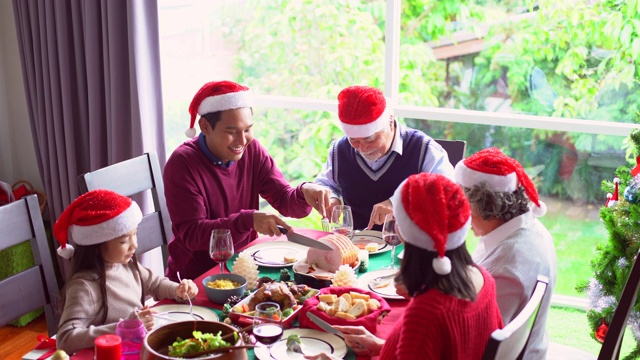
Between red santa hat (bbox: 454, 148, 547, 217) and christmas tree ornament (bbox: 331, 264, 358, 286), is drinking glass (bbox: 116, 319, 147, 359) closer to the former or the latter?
christmas tree ornament (bbox: 331, 264, 358, 286)

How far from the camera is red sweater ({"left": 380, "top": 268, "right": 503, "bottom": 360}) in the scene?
5.24 feet

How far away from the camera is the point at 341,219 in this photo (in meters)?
2.49

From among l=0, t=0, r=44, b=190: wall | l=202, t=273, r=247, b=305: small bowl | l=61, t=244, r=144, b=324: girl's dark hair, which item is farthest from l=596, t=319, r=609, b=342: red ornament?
l=0, t=0, r=44, b=190: wall

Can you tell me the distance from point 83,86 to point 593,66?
257cm

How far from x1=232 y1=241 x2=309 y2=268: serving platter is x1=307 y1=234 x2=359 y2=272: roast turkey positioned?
0.40ft

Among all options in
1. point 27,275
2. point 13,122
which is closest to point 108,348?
point 27,275

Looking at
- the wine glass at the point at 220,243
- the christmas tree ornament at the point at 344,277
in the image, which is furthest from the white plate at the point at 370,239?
the wine glass at the point at 220,243

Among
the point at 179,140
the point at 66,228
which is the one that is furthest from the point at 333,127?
the point at 66,228

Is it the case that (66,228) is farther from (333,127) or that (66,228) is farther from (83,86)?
(333,127)

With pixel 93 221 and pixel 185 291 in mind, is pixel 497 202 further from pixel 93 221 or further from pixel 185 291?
pixel 93 221

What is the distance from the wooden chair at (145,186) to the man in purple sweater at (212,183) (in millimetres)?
148

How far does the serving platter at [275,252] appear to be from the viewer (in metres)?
2.46

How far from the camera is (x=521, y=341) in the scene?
1.64m

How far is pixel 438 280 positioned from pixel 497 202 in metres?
0.51
